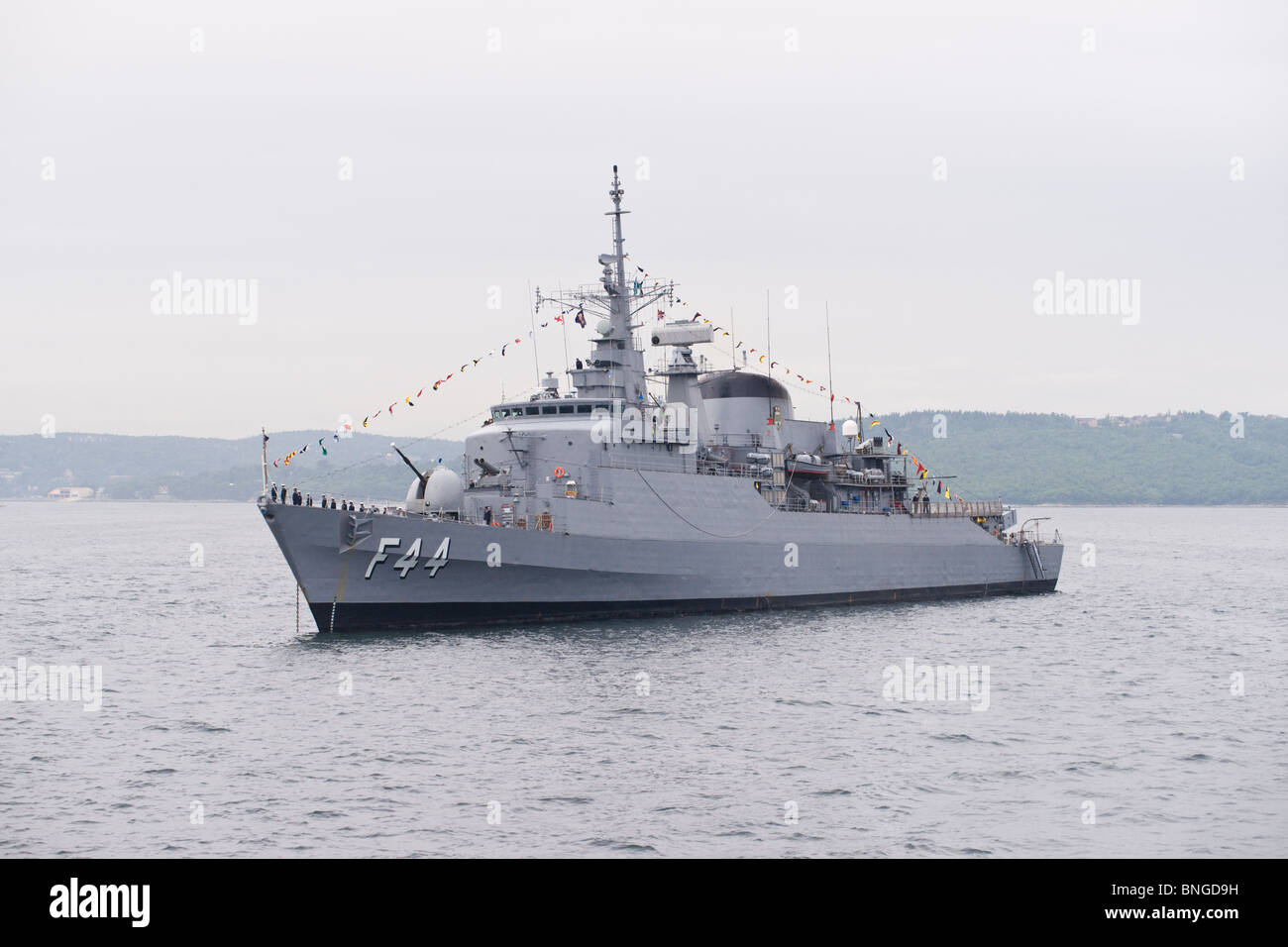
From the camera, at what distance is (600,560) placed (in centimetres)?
2725

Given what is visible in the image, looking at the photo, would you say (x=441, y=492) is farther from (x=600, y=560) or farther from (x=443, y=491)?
(x=600, y=560)

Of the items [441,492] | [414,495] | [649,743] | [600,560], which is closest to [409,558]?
[441,492]

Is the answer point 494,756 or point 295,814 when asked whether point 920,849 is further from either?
point 295,814

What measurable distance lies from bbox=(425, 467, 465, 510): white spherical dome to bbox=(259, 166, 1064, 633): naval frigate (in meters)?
0.05

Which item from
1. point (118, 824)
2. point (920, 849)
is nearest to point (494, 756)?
Answer: point (118, 824)

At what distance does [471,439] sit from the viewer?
29.9 m

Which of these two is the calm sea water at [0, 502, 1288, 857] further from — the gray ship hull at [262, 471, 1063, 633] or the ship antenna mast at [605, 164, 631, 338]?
the ship antenna mast at [605, 164, 631, 338]

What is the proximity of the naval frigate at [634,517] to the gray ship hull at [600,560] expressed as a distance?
42 mm

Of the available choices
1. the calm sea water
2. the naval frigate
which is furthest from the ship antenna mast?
the calm sea water

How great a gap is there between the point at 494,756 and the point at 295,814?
10.0 ft

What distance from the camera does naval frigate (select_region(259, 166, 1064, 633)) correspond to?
82.9ft

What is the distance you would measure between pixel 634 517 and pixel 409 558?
18.7 feet
